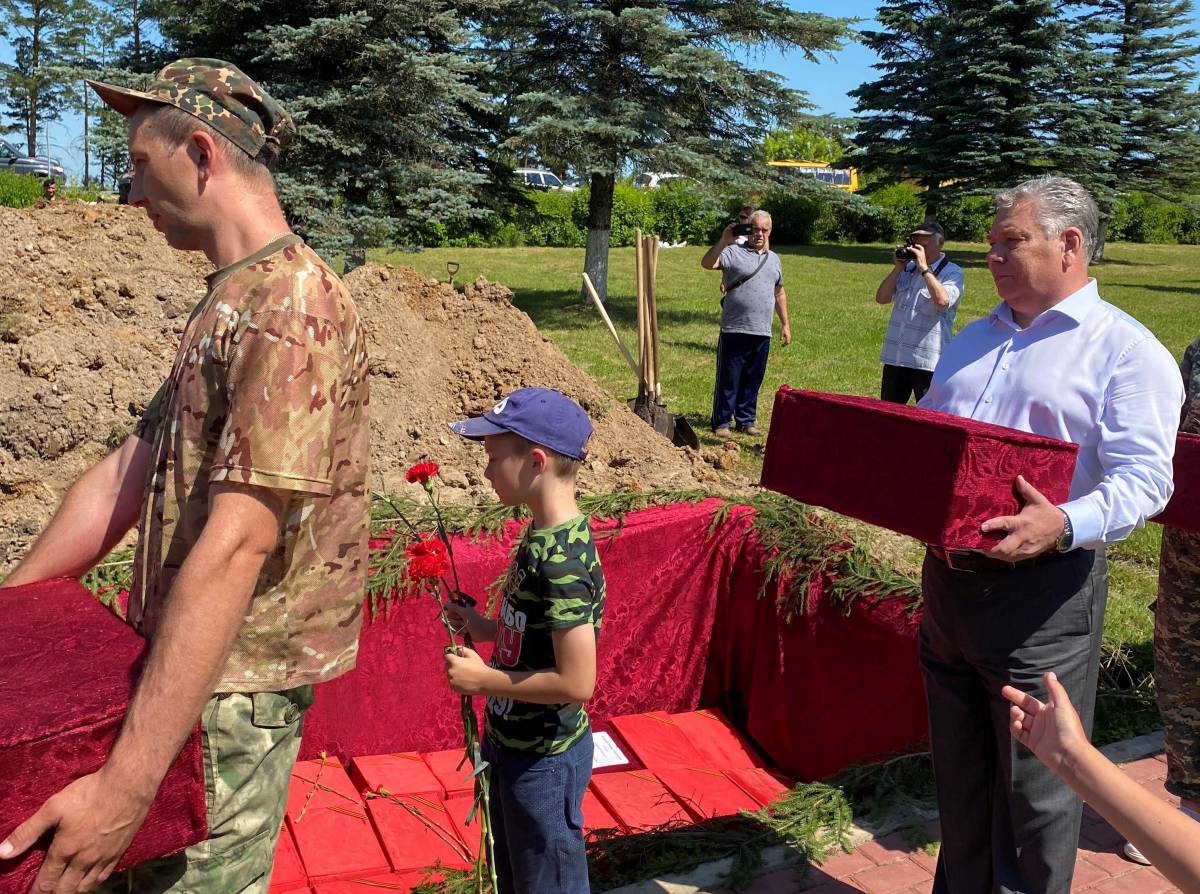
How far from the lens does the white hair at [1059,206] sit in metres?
2.38

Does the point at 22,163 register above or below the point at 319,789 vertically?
above

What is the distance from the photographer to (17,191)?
50.1 feet

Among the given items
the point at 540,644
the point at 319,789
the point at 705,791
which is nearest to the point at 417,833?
the point at 319,789

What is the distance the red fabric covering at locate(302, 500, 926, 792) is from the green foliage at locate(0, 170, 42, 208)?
13.5m

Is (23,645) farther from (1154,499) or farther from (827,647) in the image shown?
(827,647)

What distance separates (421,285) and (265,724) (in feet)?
19.7

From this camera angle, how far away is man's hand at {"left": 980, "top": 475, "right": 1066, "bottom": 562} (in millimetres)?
2162

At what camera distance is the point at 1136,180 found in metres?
25.0

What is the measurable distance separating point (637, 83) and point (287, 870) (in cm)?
1277

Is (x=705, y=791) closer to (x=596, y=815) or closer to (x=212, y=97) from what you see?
(x=596, y=815)

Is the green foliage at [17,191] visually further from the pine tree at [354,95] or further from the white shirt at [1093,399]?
the white shirt at [1093,399]

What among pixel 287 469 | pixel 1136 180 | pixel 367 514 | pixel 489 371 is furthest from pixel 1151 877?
pixel 1136 180

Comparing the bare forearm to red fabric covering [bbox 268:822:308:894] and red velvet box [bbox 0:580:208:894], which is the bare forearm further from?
red fabric covering [bbox 268:822:308:894]

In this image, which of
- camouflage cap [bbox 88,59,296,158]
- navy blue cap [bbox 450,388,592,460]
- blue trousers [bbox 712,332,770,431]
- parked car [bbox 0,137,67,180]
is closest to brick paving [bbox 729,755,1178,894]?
navy blue cap [bbox 450,388,592,460]
